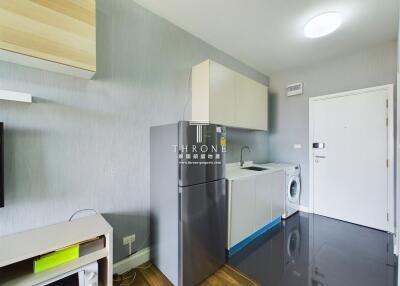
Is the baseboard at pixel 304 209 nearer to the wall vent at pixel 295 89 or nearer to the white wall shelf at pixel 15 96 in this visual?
the wall vent at pixel 295 89

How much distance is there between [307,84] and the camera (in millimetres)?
3189

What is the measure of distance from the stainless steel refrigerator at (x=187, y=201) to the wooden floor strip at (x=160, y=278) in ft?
0.18

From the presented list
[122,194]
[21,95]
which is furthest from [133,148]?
[21,95]

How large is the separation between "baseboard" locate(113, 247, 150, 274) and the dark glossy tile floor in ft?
3.08

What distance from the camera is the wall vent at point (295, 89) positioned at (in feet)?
10.6

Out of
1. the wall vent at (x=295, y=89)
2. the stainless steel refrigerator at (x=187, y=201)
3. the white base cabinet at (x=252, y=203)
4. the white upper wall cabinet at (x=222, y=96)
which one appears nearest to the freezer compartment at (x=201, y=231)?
the stainless steel refrigerator at (x=187, y=201)

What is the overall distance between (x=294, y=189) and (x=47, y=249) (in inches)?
133

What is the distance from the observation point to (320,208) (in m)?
3.07

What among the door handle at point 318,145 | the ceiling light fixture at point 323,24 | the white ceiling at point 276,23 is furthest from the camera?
the door handle at point 318,145

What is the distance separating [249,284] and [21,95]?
2.30m

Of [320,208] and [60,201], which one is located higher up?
[60,201]

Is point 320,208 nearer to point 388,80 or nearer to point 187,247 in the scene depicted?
point 388,80

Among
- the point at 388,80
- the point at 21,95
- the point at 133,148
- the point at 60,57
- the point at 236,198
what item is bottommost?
the point at 236,198

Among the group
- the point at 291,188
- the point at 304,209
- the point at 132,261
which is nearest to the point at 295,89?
the point at 291,188
